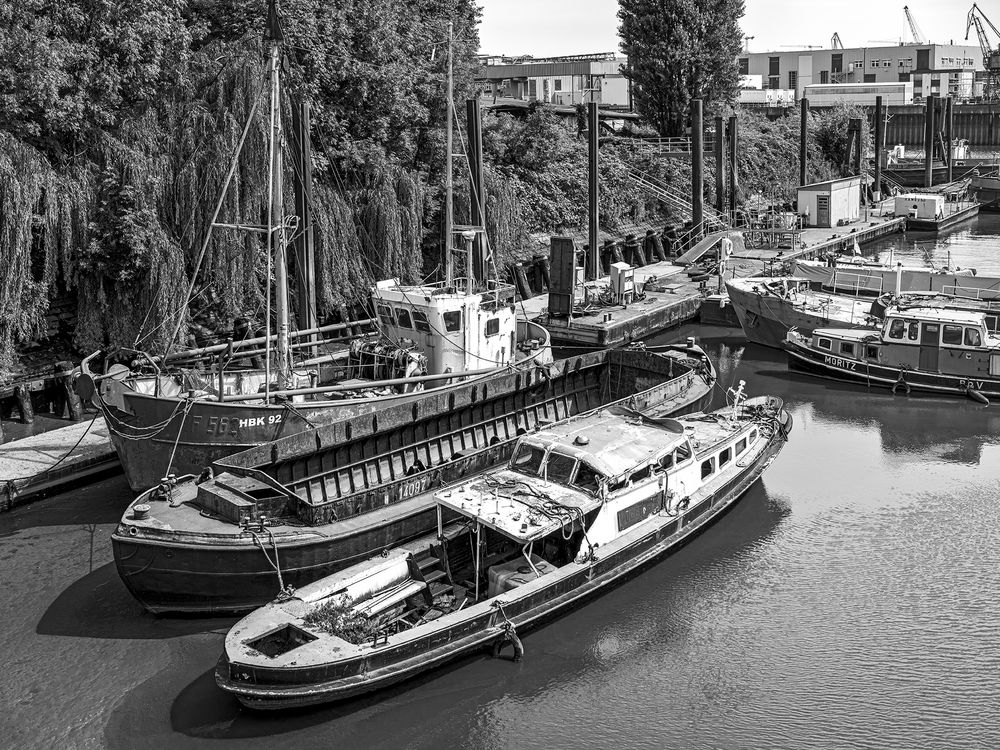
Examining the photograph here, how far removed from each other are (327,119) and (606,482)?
21.9 meters

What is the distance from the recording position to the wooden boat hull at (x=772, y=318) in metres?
33.5

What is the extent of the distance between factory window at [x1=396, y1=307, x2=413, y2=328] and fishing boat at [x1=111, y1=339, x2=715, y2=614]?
2645mm

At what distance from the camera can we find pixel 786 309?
34.1 metres

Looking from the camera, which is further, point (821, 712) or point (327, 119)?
point (327, 119)

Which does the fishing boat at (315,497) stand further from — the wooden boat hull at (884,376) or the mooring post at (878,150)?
the mooring post at (878,150)

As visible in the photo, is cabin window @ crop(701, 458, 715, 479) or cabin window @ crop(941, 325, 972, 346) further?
cabin window @ crop(941, 325, 972, 346)

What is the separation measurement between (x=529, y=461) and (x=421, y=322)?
6881 millimetres

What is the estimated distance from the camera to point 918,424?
91.4 ft

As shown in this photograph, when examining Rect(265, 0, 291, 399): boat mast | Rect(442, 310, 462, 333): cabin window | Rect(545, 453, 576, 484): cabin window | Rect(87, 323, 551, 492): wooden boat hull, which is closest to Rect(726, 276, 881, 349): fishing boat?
Rect(442, 310, 462, 333): cabin window

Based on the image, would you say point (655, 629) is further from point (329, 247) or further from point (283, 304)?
point (329, 247)

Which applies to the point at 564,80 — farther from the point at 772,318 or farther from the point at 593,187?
the point at 772,318

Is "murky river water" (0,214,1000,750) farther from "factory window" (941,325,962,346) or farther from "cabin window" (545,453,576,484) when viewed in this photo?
"factory window" (941,325,962,346)

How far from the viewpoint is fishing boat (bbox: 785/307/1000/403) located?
28905 mm

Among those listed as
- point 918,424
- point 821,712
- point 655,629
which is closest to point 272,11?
point 655,629
